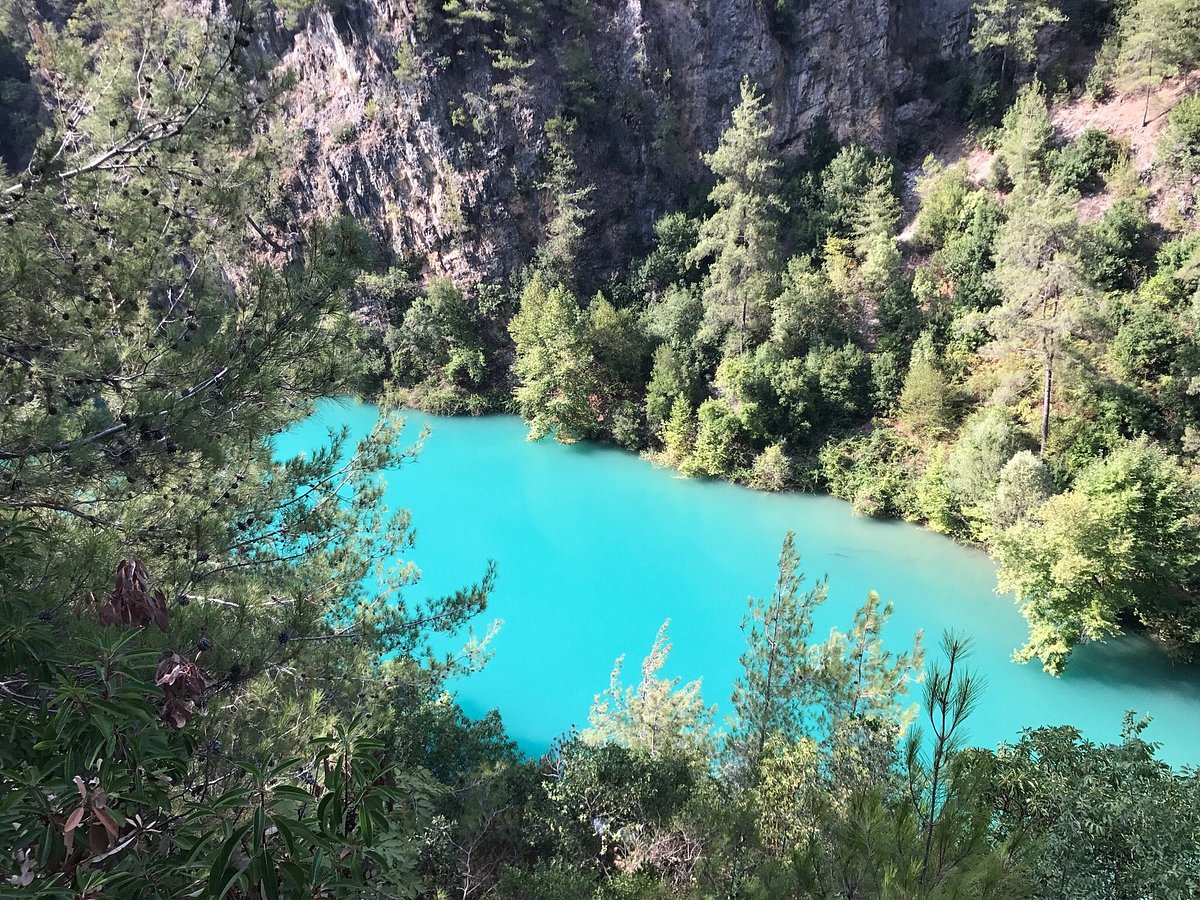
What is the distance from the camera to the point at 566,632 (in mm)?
9273

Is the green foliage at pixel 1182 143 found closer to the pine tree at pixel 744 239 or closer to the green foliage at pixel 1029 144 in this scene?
the green foliage at pixel 1029 144

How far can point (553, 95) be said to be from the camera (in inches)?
696

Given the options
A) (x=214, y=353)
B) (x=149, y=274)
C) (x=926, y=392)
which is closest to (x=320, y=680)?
(x=214, y=353)

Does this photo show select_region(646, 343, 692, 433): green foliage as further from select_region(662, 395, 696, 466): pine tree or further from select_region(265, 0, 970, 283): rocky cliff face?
select_region(265, 0, 970, 283): rocky cliff face

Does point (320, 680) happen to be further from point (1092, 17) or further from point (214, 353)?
point (1092, 17)

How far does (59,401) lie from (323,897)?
222 cm

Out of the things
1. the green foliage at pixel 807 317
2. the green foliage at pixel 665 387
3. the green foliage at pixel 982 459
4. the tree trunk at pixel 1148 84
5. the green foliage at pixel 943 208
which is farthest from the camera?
the green foliage at pixel 665 387

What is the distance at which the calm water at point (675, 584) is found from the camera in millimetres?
7535

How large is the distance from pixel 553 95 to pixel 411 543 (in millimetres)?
16066

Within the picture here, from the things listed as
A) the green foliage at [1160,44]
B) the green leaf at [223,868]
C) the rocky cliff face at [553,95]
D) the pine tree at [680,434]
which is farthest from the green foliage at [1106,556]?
the rocky cliff face at [553,95]

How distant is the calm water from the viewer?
754cm

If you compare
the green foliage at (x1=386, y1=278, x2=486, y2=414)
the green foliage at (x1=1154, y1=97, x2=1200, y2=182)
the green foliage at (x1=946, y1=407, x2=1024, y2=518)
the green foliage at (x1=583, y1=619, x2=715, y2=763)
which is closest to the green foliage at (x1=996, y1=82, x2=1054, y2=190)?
the green foliage at (x1=1154, y1=97, x2=1200, y2=182)

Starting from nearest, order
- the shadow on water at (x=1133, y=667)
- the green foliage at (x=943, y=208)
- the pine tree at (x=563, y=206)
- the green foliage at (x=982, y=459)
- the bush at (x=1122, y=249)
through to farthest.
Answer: the shadow on water at (x=1133, y=667) → the green foliage at (x=982, y=459) → the bush at (x=1122, y=249) → the green foliage at (x=943, y=208) → the pine tree at (x=563, y=206)

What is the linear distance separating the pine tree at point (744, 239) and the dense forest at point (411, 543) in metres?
0.28
